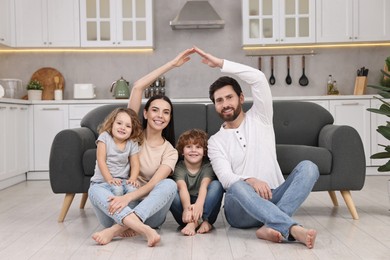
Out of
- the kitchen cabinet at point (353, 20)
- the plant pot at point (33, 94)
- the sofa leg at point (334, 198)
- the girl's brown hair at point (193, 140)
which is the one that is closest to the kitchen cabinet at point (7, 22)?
the plant pot at point (33, 94)

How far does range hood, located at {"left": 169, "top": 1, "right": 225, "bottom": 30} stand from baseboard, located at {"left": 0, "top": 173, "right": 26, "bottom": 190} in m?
2.35

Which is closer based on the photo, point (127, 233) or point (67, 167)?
point (127, 233)

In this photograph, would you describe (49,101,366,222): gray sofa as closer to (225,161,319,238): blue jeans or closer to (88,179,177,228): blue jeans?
(88,179,177,228): blue jeans

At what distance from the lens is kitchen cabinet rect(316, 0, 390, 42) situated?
654 centimetres

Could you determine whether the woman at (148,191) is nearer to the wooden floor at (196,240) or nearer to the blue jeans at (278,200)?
the wooden floor at (196,240)

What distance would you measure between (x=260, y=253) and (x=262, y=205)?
261mm

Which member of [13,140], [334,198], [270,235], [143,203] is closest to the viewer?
[270,235]

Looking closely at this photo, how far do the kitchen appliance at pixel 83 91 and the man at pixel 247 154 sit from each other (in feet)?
12.0

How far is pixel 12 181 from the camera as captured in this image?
231 inches

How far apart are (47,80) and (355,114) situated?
3.55m

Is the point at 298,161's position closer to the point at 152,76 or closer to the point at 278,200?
the point at 278,200

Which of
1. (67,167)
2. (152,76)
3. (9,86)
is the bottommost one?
(67,167)

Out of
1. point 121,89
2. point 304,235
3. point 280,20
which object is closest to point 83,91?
point 121,89

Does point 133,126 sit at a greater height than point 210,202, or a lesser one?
greater
